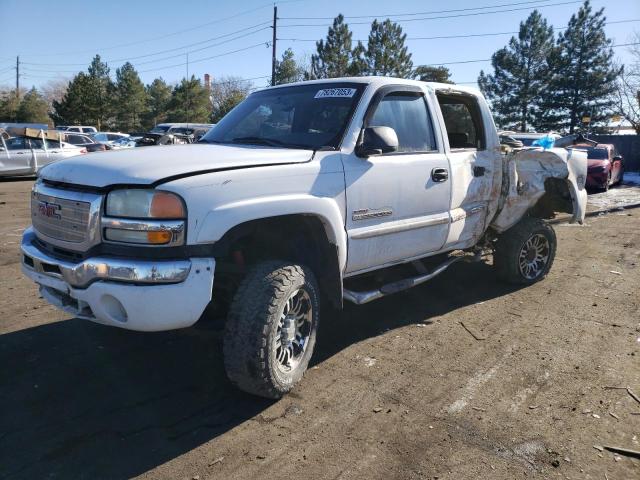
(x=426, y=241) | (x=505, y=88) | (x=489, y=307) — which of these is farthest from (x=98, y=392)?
(x=505, y=88)

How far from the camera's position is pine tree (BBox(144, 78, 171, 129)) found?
6050 cm

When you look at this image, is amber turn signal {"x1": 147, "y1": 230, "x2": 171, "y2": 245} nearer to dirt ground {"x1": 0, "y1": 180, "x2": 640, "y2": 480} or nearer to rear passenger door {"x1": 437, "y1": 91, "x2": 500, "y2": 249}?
dirt ground {"x1": 0, "y1": 180, "x2": 640, "y2": 480}

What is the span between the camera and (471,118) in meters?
5.21

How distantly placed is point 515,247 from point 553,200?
121 cm

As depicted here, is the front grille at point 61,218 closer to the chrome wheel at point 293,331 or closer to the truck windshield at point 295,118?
the chrome wheel at point 293,331

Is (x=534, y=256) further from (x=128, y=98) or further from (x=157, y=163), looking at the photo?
(x=128, y=98)

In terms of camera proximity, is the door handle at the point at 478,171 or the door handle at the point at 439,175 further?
the door handle at the point at 478,171

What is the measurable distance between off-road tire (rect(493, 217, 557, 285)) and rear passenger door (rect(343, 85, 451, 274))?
4.42ft

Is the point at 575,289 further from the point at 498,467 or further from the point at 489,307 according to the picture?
the point at 498,467

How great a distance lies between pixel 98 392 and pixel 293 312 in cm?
134

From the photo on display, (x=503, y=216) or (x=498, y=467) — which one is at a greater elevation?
(x=503, y=216)

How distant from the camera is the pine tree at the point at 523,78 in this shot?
4718 cm

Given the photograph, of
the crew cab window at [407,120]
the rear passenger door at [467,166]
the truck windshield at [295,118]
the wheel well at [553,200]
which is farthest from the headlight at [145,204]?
the wheel well at [553,200]

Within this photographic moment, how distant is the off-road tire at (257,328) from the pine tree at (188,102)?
5333 cm
